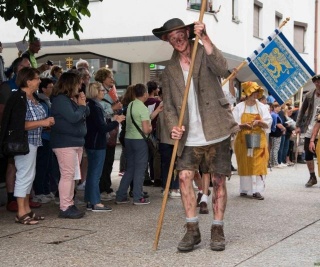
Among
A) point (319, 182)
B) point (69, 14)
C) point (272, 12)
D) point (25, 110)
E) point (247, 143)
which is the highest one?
point (272, 12)

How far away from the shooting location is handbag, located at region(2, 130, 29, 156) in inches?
294

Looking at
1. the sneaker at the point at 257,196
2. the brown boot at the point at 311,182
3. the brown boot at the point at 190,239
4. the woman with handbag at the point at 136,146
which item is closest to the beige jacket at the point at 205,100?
the brown boot at the point at 190,239

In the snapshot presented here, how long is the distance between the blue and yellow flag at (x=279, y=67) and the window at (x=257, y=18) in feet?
54.9

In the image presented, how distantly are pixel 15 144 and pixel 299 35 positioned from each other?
28770 mm

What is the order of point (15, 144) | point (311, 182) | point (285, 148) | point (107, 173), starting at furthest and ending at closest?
point (285, 148)
point (311, 182)
point (107, 173)
point (15, 144)

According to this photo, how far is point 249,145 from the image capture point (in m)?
10.3

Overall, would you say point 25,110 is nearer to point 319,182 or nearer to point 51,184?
point 51,184

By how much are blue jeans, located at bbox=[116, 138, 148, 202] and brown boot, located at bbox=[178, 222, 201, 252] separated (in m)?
3.19

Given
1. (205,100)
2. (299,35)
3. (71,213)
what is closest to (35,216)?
(71,213)

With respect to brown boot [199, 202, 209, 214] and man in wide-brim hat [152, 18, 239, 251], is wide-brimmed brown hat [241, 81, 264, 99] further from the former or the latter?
man in wide-brim hat [152, 18, 239, 251]

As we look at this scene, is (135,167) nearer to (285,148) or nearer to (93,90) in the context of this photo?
(93,90)

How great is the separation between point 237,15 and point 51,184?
16606 millimetres

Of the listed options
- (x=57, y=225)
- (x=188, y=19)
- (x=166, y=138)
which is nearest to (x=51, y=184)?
Result: (x=166, y=138)

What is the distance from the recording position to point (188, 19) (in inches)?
820
